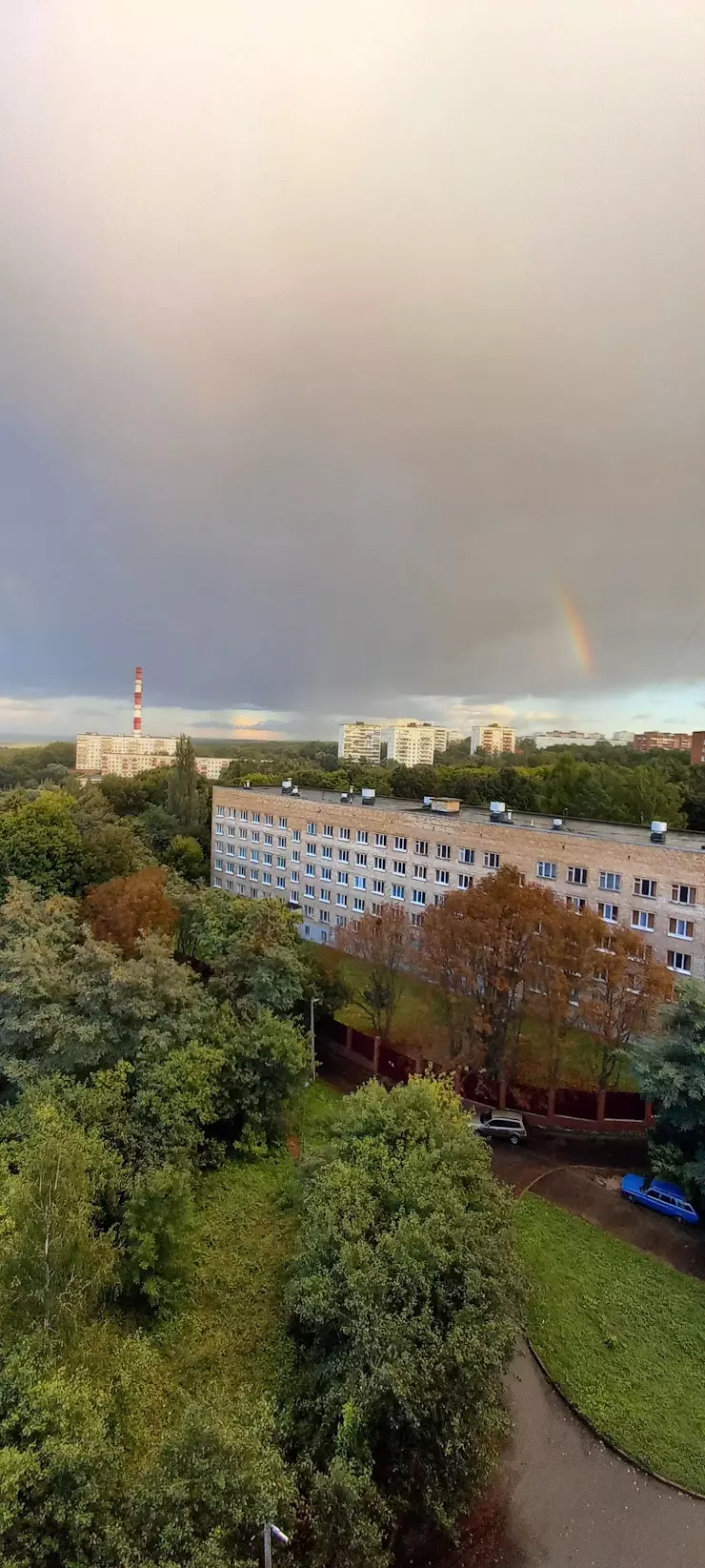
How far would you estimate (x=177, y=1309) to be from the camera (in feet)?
47.5

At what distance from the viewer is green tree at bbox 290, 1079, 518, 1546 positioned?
989 cm

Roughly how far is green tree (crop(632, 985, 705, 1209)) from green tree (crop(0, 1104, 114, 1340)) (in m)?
13.0

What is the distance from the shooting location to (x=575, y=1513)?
34.8 ft

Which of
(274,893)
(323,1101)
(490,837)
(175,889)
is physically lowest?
(323,1101)

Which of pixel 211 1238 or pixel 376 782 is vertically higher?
pixel 376 782

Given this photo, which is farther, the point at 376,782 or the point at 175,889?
the point at 376,782

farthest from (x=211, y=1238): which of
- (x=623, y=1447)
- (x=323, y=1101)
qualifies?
(x=623, y=1447)

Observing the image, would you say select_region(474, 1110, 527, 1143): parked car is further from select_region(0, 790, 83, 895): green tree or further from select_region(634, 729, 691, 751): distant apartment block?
select_region(634, 729, 691, 751): distant apartment block

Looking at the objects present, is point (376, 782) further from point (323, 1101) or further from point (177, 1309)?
point (177, 1309)

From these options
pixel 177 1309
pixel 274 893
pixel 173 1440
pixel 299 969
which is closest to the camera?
pixel 173 1440

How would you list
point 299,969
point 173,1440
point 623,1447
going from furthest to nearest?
point 299,969
point 623,1447
point 173,1440

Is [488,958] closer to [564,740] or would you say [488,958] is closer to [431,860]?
[431,860]

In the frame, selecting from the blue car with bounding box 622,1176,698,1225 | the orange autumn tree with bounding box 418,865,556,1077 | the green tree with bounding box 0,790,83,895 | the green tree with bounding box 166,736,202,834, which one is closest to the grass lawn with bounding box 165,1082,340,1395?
the orange autumn tree with bounding box 418,865,556,1077

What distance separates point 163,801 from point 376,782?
24.0 metres
